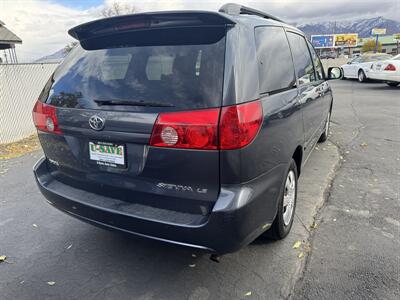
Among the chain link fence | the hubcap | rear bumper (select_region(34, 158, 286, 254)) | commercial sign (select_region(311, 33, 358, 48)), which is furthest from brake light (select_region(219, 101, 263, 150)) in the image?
commercial sign (select_region(311, 33, 358, 48))

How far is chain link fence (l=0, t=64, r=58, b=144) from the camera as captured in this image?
7656mm

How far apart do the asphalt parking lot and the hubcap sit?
190 mm

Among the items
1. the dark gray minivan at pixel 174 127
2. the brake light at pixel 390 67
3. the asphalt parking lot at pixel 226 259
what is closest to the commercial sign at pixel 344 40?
the brake light at pixel 390 67

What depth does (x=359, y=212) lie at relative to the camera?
368 cm

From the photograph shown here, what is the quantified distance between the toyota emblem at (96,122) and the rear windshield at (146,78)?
0.10 meters

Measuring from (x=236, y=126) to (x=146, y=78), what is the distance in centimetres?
72

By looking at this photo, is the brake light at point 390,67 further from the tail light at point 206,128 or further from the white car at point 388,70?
the tail light at point 206,128

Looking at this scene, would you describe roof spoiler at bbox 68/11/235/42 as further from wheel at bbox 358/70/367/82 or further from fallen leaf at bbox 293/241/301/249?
wheel at bbox 358/70/367/82

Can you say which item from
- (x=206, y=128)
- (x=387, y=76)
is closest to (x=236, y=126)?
(x=206, y=128)

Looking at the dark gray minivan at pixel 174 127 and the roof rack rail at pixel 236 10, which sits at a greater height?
the roof rack rail at pixel 236 10

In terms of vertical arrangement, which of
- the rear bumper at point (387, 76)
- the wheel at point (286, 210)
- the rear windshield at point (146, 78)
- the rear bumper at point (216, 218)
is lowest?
the rear bumper at point (387, 76)

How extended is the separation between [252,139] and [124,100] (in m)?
0.88

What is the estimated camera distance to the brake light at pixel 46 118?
2.66 meters

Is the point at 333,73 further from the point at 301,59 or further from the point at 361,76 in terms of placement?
the point at 361,76
